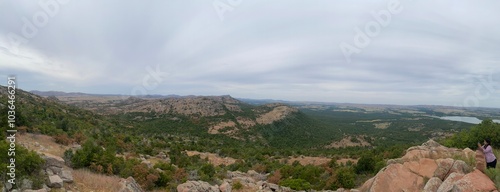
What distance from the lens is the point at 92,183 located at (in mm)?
11922

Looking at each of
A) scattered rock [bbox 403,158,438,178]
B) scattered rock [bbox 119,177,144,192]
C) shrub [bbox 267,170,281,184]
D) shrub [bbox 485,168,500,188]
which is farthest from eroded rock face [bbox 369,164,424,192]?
scattered rock [bbox 119,177,144,192]

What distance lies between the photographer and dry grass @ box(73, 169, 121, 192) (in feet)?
37.5

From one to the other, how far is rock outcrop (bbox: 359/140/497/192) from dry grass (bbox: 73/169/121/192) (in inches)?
423

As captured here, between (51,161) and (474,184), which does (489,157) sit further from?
(51,161)

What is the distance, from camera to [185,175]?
1669 centimetres

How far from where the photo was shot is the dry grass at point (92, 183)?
37.5ft

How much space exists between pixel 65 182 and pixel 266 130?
63.7 metres

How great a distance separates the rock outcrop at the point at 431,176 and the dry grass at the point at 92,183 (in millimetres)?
10757

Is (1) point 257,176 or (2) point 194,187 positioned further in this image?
(1) point 257,176

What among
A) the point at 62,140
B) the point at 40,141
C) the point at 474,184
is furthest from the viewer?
the point at 62,140

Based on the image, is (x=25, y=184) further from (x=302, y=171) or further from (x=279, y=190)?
(x=302, y=171)

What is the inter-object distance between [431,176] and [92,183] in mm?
13741

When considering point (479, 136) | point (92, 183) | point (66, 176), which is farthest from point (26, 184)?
point (479, 136)

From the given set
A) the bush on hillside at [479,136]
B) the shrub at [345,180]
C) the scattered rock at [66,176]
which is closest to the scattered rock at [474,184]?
the shrub at [345,180]
